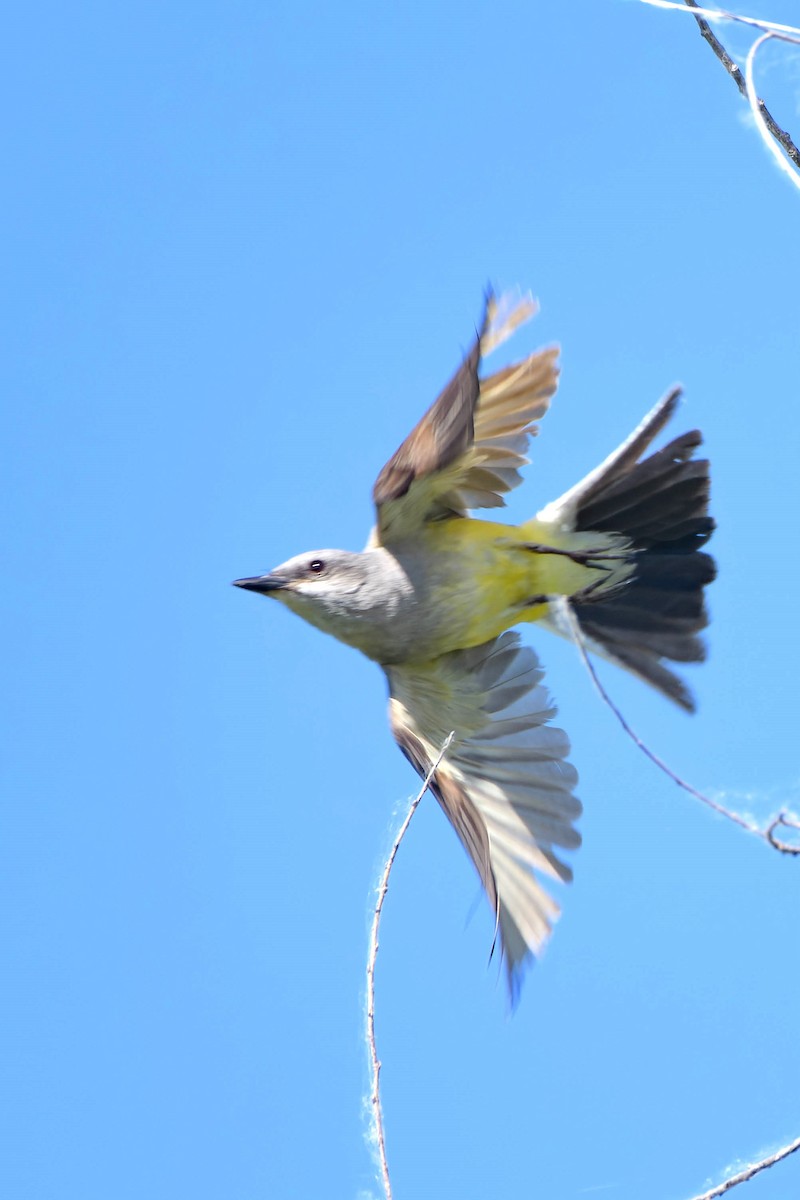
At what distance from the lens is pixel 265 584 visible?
14.9 ft

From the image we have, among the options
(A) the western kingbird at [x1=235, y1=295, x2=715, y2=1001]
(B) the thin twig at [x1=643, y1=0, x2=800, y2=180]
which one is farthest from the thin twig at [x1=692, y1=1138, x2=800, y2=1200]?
(A) the western kingbird at [x1=235, y1=295, x2=715, y2=1001]

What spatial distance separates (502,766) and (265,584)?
40.6 inches

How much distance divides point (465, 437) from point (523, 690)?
3.82 ft

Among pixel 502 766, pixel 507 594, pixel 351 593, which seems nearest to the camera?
pixel 351 593

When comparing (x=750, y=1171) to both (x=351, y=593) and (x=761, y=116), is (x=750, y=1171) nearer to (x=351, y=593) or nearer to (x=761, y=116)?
(x=761, y=116)

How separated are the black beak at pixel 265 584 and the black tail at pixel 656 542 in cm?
103

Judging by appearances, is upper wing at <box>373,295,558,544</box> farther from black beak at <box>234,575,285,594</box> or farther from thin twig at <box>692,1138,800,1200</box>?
thin twig at <box>692,1138,800,1200</box>

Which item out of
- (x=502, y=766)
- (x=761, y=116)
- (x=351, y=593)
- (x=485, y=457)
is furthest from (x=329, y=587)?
(x=761, y=116)

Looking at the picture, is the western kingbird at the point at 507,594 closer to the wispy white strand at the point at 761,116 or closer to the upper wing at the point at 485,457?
the upper wing at the point at 485,457

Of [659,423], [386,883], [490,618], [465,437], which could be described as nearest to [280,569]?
[490,618]

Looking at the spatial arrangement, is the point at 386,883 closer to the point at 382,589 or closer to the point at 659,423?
the point at 382,589

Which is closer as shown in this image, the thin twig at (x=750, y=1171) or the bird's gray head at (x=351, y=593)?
the thin twig at (x=750, y=1171)

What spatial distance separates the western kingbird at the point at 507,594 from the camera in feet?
14.3

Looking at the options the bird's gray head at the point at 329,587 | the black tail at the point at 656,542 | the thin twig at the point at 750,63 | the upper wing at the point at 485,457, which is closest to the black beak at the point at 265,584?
the bird's gray head at the point at 329,587
